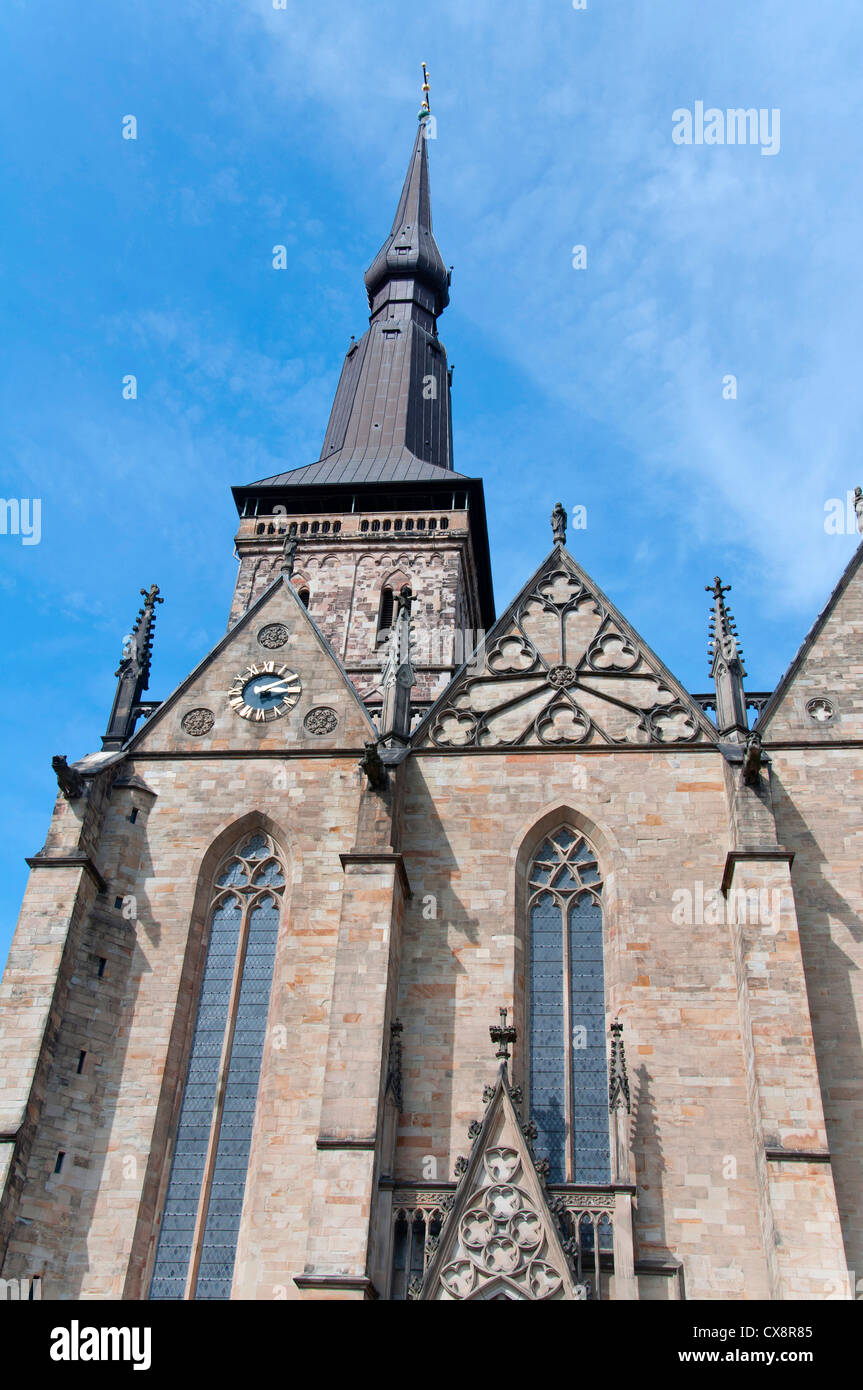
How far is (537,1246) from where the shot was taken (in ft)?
47.2

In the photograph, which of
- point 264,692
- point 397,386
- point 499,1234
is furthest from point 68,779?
point 397,386

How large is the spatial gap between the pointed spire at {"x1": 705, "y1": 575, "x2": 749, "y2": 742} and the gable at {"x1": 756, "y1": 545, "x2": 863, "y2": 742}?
37 centimetres

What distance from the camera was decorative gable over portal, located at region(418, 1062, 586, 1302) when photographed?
46.3 feet

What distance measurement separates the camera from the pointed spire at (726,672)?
757 inches

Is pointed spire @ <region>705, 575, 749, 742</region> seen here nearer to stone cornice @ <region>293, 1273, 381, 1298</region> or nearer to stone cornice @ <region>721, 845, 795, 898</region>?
stone cornice @ <region>721, 845, 795, 898</region>

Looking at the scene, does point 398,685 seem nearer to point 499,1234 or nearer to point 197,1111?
point 197,1111

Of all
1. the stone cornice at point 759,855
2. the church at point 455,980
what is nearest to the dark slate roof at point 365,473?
the church at point 455,980

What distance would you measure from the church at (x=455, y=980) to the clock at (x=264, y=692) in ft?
0.23

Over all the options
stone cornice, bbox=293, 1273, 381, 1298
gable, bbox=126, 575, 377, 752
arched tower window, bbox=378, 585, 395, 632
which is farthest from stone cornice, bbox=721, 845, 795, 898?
arched tower window, bbox=378, 585, 395, 632

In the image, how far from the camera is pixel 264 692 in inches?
827

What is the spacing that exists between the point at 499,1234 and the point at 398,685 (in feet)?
27.1
